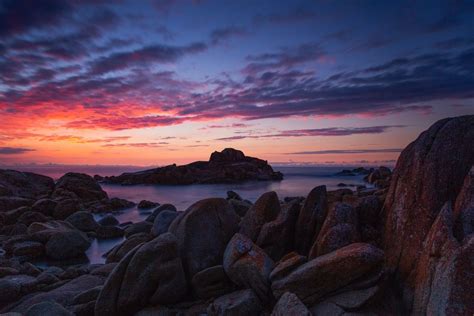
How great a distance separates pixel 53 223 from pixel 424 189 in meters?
23.3

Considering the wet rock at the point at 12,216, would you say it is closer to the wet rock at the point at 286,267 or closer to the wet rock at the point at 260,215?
the wet rock at the point at 260,215

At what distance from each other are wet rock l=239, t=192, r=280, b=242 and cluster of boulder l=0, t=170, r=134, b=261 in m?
11.9

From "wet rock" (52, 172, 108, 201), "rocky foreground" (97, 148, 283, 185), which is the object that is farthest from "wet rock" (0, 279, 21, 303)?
"rocky foreground" (97, 148, 283, 185)

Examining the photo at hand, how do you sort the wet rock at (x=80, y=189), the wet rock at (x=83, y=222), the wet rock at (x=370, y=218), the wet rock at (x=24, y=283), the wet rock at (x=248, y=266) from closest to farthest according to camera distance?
1. the wet rock at (x=248, y=266)
2. the wet rock at (x=370, y=218)
3. the wet rock at (x=24, y=283)
4. the wet rock at (x=83, y=222)
5. the wet rock at (x=80, y=189)

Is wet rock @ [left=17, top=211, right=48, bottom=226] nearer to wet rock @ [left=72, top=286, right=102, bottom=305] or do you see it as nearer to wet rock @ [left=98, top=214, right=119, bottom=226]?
wet rock @ [left=98, top=214, right=119, bottom=226]

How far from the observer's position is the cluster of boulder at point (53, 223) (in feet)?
61.0

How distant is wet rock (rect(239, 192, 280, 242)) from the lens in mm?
12227

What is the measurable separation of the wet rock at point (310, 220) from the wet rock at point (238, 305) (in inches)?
113

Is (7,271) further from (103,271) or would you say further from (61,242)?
(61,242)

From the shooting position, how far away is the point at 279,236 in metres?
11.2

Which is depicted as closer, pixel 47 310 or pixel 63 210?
pixel 47 310

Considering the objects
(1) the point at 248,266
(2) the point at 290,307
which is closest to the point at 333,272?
(2) the point at 290,307

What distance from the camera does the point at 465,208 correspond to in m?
7.27

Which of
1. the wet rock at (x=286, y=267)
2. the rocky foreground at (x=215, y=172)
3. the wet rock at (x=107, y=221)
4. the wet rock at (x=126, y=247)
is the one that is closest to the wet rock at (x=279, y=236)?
the wet rock at (x=286, y=267)
